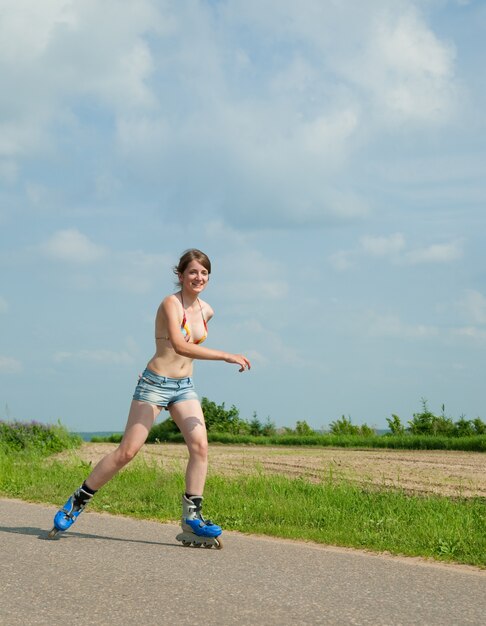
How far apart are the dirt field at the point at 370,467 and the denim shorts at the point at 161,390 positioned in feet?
16.1

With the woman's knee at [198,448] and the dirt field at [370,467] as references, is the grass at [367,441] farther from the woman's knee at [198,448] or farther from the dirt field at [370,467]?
the woman's knee at [198,448]

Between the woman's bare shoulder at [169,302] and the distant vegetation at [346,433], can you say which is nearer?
the woman's bare shoulder at [169,302]

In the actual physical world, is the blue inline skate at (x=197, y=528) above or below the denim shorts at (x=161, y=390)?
below

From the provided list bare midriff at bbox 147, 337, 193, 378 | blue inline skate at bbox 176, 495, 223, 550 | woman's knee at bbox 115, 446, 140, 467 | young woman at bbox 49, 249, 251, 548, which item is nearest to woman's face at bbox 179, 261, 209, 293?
young woman at bbox 49, 249, 251, 548

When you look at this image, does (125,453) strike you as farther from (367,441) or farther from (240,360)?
(367,441)

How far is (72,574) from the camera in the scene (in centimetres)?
584

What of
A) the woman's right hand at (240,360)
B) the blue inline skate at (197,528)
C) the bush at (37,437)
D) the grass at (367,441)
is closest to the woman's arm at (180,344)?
the woman's right hand at (240,360)

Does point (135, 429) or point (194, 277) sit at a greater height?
point (194, 277)

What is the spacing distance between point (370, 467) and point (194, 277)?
8.49 metres

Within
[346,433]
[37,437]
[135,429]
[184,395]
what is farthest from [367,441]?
[135,429]

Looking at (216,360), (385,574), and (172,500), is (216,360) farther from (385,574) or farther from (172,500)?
(172,500)

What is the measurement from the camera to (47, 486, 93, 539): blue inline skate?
7246 millimetres

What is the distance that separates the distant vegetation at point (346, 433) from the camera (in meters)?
20.8

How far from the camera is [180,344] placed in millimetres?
6668
